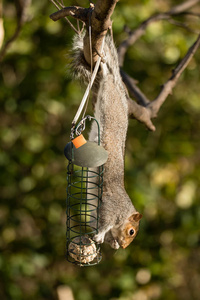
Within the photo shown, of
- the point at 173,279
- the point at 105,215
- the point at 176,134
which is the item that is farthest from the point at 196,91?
the point at 105,215

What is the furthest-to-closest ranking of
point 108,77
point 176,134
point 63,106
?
point 176,134, point 63,106, point 108,77

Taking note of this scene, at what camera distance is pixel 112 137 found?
1978mm

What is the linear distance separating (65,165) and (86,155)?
2017 millimetres

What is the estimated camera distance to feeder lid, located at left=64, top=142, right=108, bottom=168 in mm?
1455

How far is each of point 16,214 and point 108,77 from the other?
1.85 m

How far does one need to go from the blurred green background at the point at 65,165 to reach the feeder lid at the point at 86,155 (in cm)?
168

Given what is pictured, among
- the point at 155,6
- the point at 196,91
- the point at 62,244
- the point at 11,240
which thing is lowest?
the point at 62,244

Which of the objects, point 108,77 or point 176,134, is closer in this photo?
point 108,77

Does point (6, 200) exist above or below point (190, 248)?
above

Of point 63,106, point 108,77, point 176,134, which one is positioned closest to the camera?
point 108,77

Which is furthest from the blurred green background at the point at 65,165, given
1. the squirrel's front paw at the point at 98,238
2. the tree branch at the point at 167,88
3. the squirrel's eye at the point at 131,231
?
the squirrel's front paw at the point at 98,238

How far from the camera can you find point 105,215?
1.96 metres

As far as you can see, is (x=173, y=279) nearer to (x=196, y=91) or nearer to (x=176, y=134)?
(x=176, y=134)

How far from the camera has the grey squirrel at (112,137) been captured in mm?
1931
